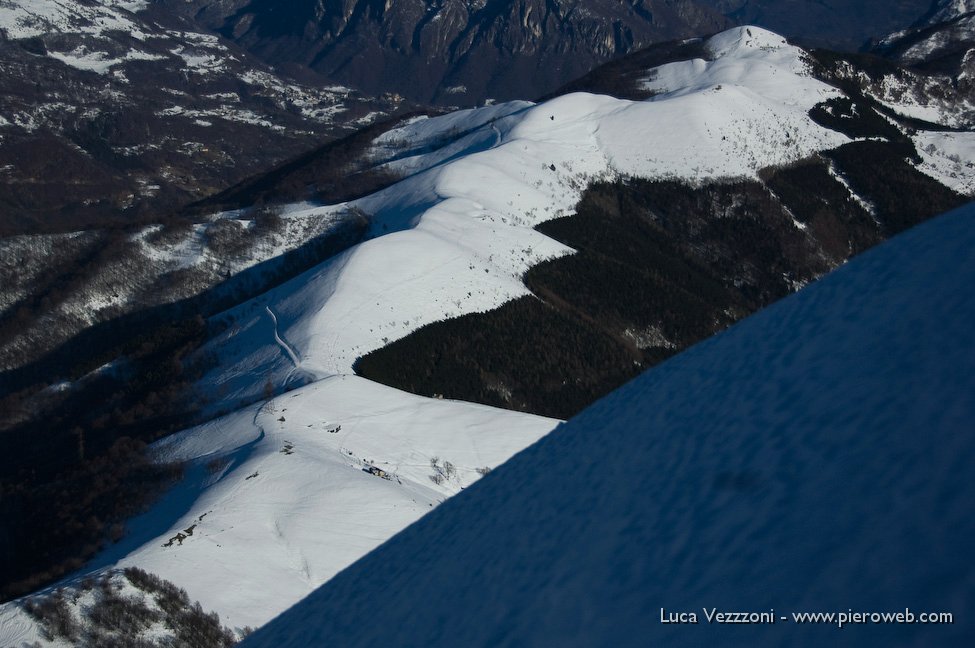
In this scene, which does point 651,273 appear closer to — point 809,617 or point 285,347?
point 285,347

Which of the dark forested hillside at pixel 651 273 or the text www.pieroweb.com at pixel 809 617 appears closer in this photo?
the text www.pieroweb.com at pixel 809 617

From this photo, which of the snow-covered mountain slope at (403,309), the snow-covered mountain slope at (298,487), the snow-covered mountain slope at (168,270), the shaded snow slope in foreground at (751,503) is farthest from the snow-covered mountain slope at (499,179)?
the shaded snow slope in foreground at (751,503)

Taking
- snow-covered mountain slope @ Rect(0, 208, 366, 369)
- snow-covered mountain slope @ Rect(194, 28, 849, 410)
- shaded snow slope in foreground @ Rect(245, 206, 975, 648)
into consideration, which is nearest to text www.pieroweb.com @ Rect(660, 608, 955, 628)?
shaded snow slope in foreground @ Rect(245, 206, 975, 648)

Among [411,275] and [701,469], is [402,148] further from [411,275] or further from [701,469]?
[701,469]

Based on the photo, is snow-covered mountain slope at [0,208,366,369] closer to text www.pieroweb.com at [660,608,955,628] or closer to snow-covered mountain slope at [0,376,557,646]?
snow-covered mountain slope at [0,376,557,646]

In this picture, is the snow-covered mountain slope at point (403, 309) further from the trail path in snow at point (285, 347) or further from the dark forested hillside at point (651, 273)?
the dark forested hillside at point (651, 273)

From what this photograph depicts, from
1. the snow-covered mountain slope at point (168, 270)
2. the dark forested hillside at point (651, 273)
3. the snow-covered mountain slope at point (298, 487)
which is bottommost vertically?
the snow-covered mountain slope at point (168, 270)
